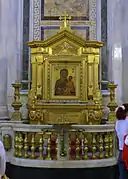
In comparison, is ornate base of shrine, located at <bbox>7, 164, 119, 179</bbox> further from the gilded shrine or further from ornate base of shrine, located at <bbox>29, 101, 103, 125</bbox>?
the gilded shrine

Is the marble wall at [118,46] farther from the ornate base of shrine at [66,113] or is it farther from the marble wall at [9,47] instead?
the marble wall at [9,47]

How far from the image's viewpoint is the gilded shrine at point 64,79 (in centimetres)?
1002

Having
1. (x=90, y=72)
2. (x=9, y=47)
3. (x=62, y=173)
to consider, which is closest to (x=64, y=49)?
(x=90, y=72)

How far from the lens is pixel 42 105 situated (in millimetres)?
10000

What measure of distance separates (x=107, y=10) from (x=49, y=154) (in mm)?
5078

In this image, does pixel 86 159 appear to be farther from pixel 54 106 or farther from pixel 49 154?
pixel 54 106

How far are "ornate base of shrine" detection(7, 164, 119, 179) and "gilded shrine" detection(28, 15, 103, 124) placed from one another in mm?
2588

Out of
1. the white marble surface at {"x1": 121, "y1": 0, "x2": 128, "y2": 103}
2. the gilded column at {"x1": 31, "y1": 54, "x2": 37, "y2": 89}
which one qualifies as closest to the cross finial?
the gilded column at {"x1": 31, "y1": 54, "x2": 37, "y2": 89}

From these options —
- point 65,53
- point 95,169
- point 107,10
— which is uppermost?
point 107,10

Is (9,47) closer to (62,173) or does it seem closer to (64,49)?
(64,49)

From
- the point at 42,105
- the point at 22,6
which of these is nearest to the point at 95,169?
the point at 42,105

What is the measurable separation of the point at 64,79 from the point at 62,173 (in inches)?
142

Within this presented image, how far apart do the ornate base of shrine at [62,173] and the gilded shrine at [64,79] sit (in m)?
2.59

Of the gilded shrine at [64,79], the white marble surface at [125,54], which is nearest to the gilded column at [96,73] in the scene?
the gilded shrine at [64,79]
